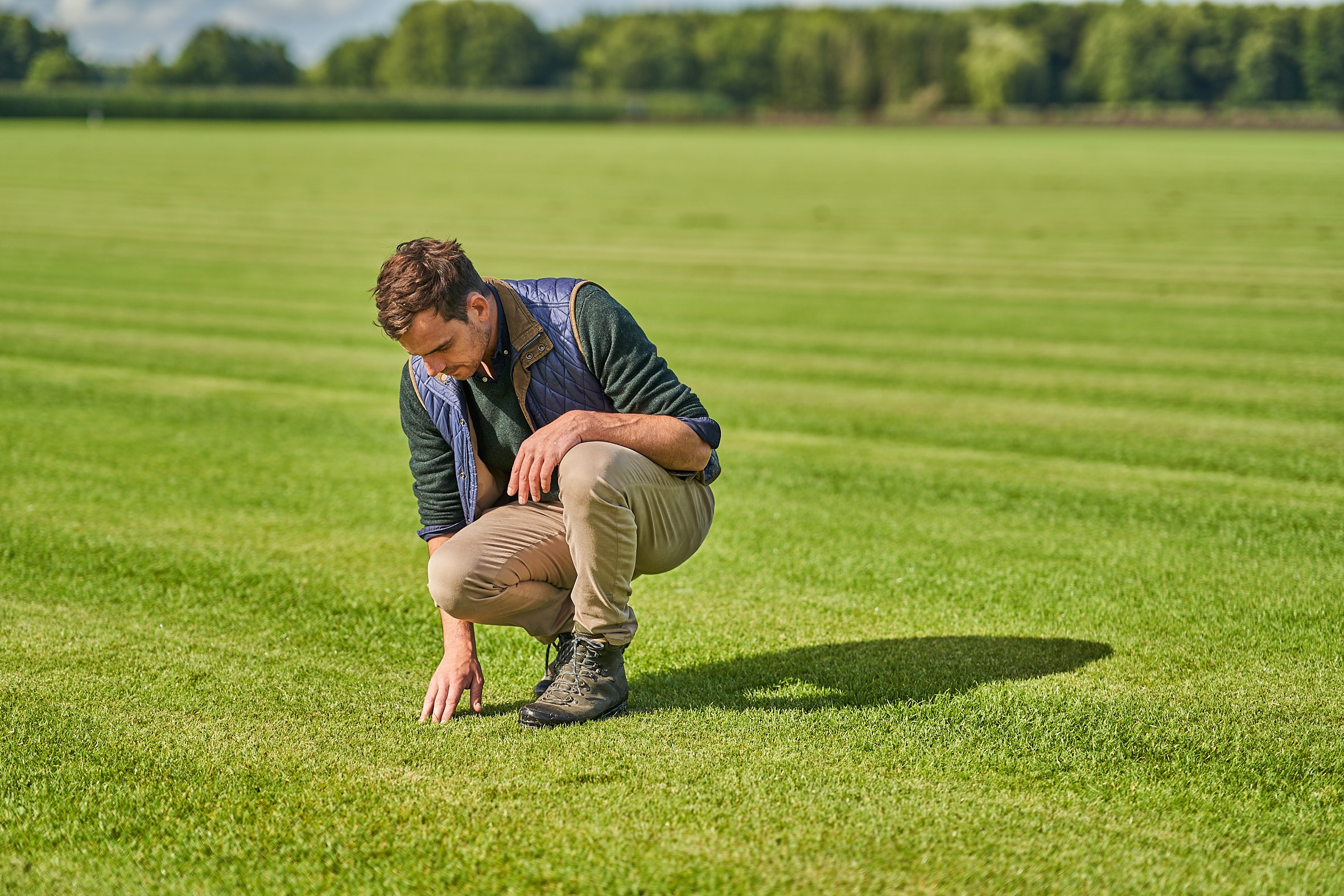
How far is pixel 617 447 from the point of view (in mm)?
3973

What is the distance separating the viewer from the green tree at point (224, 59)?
72.6m

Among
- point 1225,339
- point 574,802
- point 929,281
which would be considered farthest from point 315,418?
point 929,281

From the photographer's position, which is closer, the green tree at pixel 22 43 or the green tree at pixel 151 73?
the green tree at pixel 22 43

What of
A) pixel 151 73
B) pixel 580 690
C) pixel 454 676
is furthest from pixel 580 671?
pixel 151 73

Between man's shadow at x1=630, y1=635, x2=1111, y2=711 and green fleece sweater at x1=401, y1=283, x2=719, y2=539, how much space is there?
2.89 ft

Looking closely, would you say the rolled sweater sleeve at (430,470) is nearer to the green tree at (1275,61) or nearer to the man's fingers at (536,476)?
the man's fingers at (536,476)

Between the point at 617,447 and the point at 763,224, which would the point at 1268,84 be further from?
the point at 617,447

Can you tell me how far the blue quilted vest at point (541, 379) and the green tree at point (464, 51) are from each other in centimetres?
14649

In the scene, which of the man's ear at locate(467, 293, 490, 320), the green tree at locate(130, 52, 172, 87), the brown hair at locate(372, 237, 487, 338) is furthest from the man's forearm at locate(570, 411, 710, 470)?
the green tree at locate(130, 52, 172, 87)

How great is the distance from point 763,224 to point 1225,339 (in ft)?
45.1

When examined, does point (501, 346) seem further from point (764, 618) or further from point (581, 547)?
point (764, 618)

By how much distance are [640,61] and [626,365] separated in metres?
150

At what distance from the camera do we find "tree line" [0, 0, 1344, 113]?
395 ft

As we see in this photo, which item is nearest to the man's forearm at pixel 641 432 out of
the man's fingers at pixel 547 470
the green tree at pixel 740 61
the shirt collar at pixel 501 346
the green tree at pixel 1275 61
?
the man's fingers at pixel 547 470
